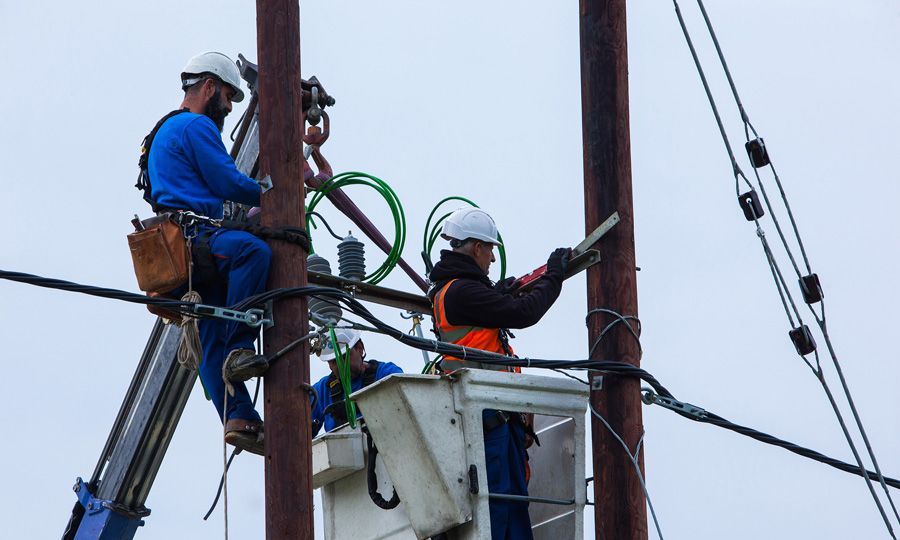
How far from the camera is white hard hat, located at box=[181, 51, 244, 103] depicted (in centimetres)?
842

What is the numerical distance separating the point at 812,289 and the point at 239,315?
3.44 meters

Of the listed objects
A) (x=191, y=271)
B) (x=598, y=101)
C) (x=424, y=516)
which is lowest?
(x=424, y=516)

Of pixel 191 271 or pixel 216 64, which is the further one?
pixel 216 64

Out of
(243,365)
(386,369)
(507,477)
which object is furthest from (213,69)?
(386,369)

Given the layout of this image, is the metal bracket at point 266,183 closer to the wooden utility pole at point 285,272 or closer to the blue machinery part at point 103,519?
the wooden utility pole at point 285,272

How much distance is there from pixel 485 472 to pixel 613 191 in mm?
1644

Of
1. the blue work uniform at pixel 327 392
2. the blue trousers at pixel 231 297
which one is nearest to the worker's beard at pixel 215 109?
the blue trousers at pixel 231 297

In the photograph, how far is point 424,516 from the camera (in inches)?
303

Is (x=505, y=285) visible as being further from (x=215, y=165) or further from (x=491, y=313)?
(x=215, y=165)

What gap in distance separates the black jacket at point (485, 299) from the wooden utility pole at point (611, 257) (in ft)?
0.89

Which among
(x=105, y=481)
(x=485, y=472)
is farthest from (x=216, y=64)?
(x=105, y=481)

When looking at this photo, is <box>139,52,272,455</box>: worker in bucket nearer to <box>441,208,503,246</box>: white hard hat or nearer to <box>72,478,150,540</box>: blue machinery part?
<box>441,208,503,246</box>: white hard hat

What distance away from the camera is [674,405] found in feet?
27.5

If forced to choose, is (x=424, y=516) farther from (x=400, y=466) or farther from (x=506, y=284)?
(x=506, y=284)
